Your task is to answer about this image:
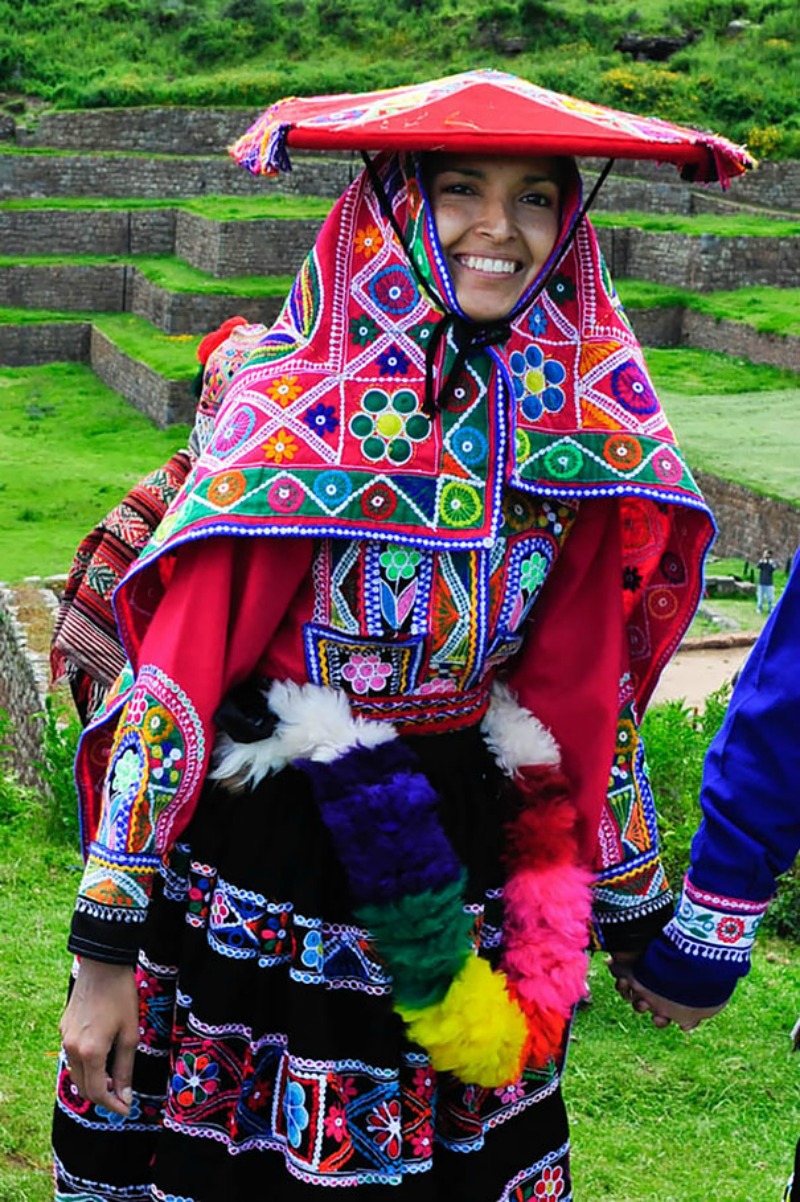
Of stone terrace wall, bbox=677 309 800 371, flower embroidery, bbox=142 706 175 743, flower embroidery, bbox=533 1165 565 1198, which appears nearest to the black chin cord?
flower embroidery, bbox=142 706 175 743

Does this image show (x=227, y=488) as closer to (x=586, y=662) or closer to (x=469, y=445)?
(x=469, y=445)

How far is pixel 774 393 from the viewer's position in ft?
59.6

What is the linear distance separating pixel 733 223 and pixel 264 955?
23320 millimetres

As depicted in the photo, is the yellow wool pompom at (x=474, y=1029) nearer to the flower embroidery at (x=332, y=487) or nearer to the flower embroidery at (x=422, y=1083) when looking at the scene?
the flower embroidery at (x=422, y=1083)

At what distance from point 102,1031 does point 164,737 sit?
353 millimetres

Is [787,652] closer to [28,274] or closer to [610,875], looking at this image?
[610,875]

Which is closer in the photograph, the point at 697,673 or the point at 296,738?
the point at 296,738

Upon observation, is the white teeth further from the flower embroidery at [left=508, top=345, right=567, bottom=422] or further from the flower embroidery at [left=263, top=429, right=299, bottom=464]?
the flower embroidery at [left=263, top=429, right=299, bottom=464]

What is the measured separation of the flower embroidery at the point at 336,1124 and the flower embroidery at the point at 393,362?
88 cm

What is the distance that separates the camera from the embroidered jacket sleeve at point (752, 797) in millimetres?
1847

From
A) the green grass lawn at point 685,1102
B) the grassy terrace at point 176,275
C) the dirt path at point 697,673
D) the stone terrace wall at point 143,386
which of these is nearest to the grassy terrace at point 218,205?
the grassy terrace at point 176,275

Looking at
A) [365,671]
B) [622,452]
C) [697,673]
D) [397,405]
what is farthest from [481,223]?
[697,673]

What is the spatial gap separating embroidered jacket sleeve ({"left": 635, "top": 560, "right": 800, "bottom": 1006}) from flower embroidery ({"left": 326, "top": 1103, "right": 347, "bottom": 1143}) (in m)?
0.48

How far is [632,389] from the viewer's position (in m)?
2.34
